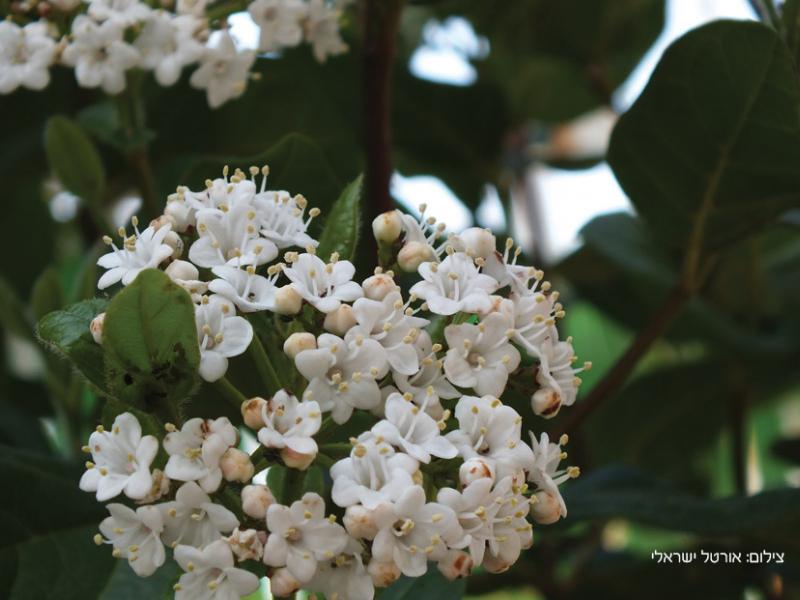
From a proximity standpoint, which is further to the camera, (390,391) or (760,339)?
(760,339)

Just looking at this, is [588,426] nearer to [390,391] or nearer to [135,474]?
[390,391]

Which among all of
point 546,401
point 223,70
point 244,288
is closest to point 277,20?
point 223,70

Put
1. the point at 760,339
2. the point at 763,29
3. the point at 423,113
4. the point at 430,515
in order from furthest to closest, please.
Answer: the point at 423,113
the point at 760,339
the point at 763,29
the point at 430,515

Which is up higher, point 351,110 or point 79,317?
point 79,317

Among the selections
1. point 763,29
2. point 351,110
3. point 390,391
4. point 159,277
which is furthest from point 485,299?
point 351,110

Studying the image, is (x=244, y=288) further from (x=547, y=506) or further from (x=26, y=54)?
(x=26, y=54)

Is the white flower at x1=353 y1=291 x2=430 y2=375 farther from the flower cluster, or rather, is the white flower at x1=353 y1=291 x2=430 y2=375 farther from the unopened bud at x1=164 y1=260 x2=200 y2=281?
the unopened bud at x1=164 y1=260 x2=200 y2=281

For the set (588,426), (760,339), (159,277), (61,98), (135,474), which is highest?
(159,277)

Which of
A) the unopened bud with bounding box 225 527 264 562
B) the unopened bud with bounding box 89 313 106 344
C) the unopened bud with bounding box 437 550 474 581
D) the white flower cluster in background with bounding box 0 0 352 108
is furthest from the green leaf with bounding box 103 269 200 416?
the white flower cluster in background with bounding box 0 0 352 108
